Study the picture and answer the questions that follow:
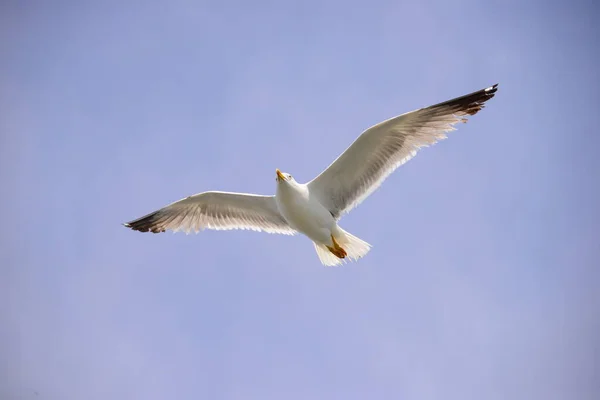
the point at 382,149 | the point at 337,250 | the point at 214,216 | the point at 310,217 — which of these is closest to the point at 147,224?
the point at 214,216

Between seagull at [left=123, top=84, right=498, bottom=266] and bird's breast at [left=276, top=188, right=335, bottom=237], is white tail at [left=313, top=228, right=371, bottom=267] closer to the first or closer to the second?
seagull at [left=123, top=84, right=498, bottom=266]

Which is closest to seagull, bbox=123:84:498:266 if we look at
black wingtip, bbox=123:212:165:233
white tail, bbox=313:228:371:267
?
white tail, bbox=313:228:371:267

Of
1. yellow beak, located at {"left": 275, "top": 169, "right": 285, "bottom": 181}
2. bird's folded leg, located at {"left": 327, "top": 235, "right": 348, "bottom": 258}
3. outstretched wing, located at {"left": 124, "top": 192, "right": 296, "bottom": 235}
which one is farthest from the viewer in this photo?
outstretched wing, located at {"left": 124, "top": 192, "right": 296, "bottom": 235}

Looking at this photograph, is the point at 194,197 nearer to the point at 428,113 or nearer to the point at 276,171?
the point at 276,171

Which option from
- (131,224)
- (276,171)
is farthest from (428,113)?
(131,224)

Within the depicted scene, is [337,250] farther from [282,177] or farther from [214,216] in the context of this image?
[214,216]

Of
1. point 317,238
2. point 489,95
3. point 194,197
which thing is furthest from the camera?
point 194,197

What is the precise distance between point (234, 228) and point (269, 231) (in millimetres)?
575

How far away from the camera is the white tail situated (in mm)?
9953

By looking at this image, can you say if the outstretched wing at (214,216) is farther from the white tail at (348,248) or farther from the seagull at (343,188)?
the white tail at (348,248)

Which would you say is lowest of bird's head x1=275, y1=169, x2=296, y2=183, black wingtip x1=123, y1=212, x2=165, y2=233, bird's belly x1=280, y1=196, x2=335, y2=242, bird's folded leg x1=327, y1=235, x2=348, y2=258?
bird's folded leg x1=327, y1=235, x2=348, y2=258

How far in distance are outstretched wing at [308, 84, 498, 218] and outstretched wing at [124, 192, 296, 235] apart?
1.03m

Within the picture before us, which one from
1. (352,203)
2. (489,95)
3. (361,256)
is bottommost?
(361,256)

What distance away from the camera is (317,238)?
32.8ft
